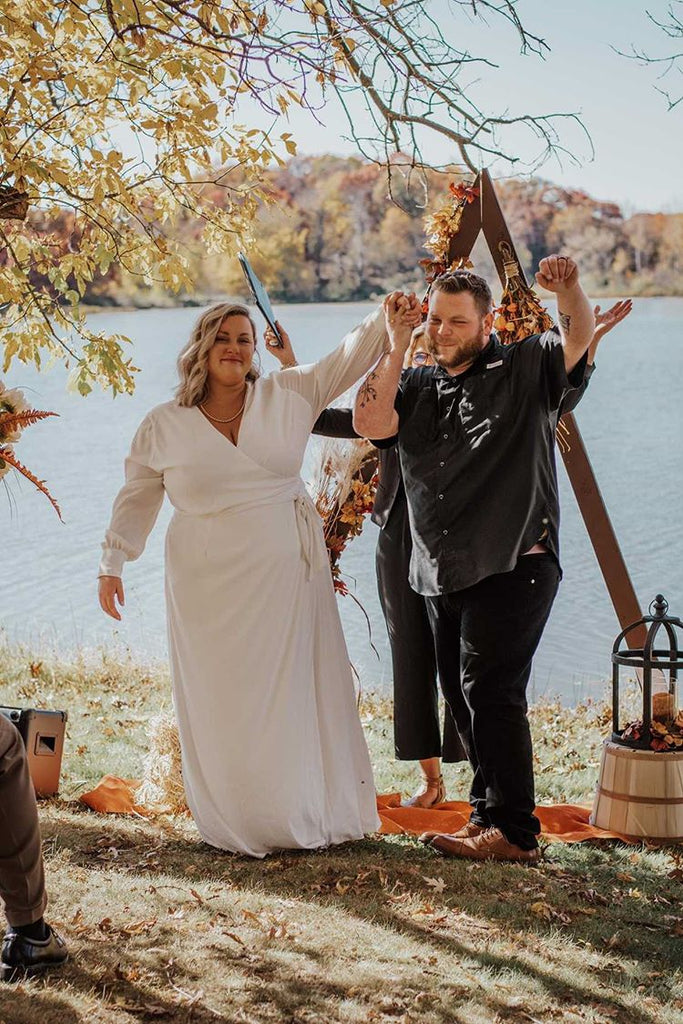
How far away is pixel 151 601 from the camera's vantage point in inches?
532

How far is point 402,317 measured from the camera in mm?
4059

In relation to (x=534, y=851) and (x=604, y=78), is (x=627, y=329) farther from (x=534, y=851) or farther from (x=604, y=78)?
(x=534, y=851)

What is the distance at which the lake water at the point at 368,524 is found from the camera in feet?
36.6

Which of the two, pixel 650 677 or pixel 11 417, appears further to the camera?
pixel 650 677

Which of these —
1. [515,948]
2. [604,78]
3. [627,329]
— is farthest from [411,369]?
[627,329]

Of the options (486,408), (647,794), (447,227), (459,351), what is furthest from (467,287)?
(647,794)

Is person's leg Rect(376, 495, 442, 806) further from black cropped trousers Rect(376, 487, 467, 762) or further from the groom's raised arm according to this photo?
the groom's raised arm

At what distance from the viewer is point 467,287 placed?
13.5 feet

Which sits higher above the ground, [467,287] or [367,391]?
[467,287]

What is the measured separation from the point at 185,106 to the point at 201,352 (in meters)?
1.73

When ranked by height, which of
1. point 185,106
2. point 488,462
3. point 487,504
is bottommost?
point 487,504

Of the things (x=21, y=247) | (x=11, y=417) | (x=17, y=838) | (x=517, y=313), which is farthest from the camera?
(x=21, y=247)

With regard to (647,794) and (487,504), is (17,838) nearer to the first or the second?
(487,504)

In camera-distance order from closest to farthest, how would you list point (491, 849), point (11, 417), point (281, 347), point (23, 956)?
point (23, 956)
point (11, 417)
point (491, 849)
point (281, 347)
